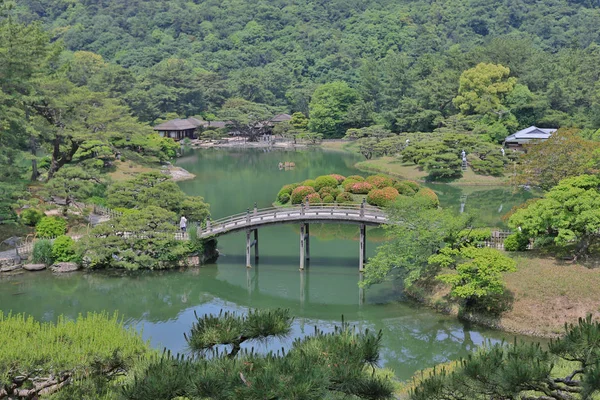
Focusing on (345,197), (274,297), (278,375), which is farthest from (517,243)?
(278,375)

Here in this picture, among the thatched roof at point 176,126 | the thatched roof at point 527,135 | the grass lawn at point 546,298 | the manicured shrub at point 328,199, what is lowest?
the grass lawn at point 546,298

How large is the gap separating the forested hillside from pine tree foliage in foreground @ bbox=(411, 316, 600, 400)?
48.5 metres

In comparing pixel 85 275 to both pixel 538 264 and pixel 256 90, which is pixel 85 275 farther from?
pixel 256 90

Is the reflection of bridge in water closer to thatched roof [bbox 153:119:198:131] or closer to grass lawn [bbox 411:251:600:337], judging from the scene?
grass lawn [bbox 411:251:600:337]

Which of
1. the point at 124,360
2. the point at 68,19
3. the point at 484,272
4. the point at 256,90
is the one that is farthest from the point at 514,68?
the point at 68,19

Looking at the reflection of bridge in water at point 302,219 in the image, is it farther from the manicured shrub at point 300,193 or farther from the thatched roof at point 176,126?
the thatched roof at point 176,126

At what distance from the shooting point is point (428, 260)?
23.6 metres

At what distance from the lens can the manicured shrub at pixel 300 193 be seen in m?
39.2

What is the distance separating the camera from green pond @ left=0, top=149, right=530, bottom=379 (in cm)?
2162

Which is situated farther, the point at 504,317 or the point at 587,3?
the point at 587,3

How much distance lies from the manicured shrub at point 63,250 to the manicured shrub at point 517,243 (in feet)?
55.2

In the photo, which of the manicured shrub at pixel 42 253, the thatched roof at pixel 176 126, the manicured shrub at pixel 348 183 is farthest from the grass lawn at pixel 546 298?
the thatched roof at pixel 176 126

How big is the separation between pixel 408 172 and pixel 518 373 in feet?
143

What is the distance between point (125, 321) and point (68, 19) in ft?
363
